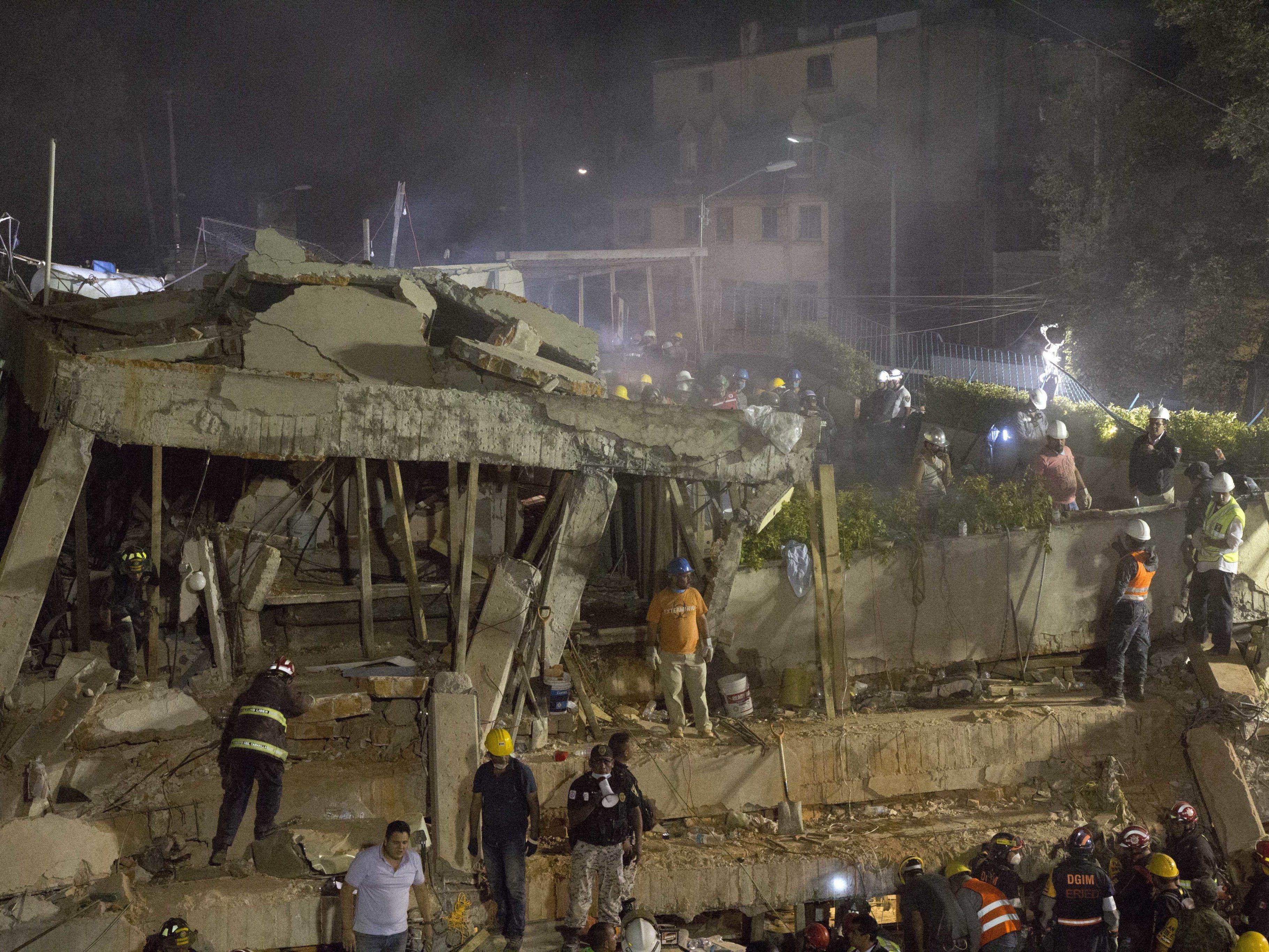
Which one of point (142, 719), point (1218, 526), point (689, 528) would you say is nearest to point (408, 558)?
point (142, 719)

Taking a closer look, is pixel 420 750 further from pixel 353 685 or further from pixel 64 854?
pixel 64 854

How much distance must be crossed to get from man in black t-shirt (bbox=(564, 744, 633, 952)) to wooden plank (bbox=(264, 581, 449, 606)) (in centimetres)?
268

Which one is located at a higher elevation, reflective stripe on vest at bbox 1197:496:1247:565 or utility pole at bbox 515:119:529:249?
utility pole at bbox 515:119:529:249

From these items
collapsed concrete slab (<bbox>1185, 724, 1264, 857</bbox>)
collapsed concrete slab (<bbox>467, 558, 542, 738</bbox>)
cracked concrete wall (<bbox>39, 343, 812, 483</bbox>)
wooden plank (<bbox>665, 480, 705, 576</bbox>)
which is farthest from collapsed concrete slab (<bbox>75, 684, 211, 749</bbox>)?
collapsed concrete slab (<bbox>1185, 724, 1264, 857</bbox>)

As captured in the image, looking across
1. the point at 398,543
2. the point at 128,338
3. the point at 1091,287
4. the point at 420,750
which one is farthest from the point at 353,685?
the point at 1091,287

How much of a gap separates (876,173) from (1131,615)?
94.7ft

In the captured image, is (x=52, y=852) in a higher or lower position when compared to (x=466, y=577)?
lower

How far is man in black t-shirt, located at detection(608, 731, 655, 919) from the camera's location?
723cm

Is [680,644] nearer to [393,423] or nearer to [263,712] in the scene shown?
[393,423]

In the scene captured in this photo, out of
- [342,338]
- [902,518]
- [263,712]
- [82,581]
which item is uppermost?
[342,338]

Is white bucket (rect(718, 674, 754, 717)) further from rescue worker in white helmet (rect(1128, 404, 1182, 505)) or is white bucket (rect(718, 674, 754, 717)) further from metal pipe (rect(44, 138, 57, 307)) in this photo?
metal pipe (rect(44, 138, 57, 307))

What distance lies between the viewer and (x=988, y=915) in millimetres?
6906

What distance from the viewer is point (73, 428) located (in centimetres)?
769

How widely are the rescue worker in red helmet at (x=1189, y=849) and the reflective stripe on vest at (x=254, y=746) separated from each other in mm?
6649
